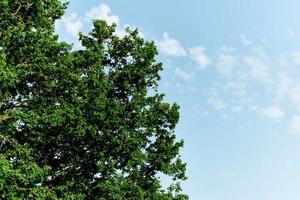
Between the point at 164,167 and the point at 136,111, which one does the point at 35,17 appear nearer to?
the point at 136,111

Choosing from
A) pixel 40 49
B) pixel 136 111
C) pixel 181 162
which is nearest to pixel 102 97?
pixel 136 111

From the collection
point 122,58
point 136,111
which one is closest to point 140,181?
point 136,111

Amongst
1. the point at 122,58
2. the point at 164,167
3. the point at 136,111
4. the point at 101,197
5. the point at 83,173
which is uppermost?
the point at 122,58

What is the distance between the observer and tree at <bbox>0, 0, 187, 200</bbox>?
26391 mm

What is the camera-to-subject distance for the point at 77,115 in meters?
29.8

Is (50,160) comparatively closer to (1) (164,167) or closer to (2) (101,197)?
(2) (101,197)

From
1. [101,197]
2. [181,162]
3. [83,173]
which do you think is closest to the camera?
[101,197]

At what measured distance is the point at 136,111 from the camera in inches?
1293

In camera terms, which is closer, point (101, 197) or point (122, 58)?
point (101, 197)

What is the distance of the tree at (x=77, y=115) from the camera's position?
26.4m

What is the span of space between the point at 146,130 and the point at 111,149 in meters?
3.31

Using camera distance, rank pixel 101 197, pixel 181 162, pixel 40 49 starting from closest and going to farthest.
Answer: pixel 40 49 → pixel 101 197 → pixel 181 162

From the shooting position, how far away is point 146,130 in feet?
110

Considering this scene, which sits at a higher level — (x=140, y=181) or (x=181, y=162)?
(x=181, y=162)
